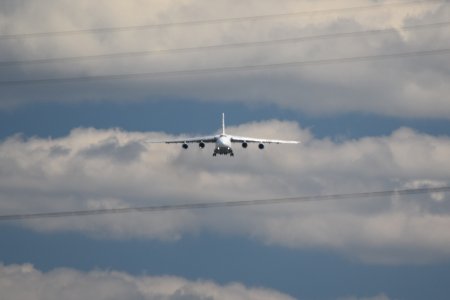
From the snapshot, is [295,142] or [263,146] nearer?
[263,146]

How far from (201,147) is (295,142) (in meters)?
16.8

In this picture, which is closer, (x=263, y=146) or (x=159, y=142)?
(x=263, y=146)

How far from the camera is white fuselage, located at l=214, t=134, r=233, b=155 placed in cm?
16250

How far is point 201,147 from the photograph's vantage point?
168 metres

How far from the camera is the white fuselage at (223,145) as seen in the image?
162 meters

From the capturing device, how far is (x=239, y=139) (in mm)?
172875

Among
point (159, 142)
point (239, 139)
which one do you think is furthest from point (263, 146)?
point (159, 142)

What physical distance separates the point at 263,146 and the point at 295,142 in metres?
14.0

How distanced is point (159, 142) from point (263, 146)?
19.6 m

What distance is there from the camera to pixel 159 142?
177125 millimetres

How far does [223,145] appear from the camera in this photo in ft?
544

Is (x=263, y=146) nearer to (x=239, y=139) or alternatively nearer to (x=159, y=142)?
(x=239, y=139)

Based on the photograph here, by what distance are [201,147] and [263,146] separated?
9.40m

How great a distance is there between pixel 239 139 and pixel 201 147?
23.7 feet
